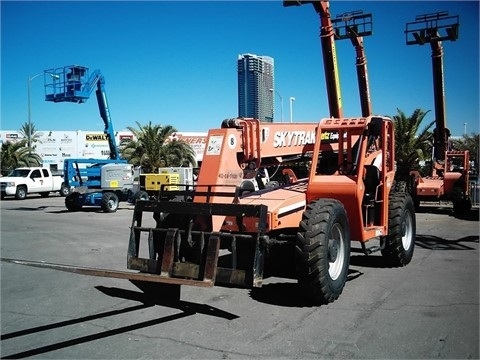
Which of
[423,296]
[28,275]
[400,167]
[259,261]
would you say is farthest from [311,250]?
[400,167]

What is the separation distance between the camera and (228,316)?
18.9ft

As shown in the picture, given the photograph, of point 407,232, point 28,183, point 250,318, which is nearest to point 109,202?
point 28,183

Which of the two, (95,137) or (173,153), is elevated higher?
(95,137)

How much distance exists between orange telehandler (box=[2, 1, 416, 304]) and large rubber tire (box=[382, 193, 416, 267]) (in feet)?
0.06

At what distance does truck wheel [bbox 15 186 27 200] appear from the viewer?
31.7 metres

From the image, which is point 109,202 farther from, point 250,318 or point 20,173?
point 250,318

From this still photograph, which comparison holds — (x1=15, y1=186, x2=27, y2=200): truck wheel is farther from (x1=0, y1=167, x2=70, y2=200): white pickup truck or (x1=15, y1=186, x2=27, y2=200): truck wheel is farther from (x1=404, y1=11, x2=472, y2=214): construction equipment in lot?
(x1=404, y1=11, x2=472, y2=214): construction equipment in lot

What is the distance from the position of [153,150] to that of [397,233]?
30007 mm

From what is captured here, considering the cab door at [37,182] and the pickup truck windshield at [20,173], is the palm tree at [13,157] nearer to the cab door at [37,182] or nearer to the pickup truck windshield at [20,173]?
the pickup truck windshield at [20,173]

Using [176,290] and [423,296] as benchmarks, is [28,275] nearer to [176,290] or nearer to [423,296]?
[176,290]

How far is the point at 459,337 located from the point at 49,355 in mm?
4125

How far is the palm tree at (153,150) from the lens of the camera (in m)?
36.4

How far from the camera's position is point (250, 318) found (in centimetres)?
564

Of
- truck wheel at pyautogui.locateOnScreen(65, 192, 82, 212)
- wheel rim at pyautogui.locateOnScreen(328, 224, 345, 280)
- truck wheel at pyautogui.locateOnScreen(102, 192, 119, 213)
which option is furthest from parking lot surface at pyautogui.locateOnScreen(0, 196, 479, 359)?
truck wheel at pyautogui.locateOnScreen(65, 192, 82, 212)
